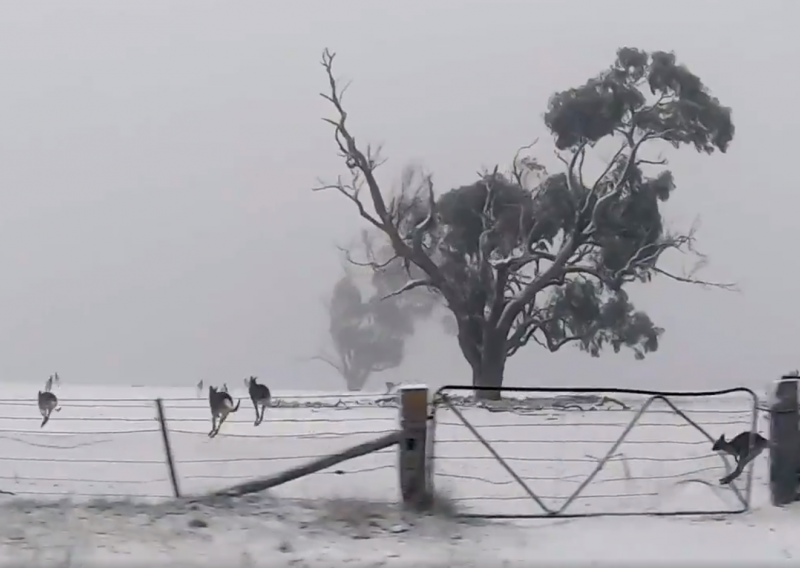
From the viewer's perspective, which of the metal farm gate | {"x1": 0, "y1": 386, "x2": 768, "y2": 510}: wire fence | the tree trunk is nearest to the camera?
the metal farm gate

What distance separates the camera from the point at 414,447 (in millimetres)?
6793

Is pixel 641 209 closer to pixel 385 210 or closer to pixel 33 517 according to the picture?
pixel 385 210

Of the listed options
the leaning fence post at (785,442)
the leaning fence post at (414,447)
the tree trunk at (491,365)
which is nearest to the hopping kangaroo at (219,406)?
the leaning fence post at (414,447)

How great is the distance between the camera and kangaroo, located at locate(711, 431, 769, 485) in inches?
314

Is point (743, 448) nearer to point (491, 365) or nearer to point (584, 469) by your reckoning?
point (584, 469)

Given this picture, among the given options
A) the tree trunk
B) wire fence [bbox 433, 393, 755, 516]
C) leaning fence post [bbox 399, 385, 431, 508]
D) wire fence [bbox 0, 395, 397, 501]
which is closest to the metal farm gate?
wire fence [bbox 433, 393, 755, 516]

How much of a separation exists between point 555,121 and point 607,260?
4.84 metres

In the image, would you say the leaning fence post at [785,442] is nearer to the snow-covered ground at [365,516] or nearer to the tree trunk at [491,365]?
the snow-covered ground at [365,516]

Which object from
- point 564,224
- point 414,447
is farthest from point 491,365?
point 414,447

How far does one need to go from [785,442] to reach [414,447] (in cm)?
341

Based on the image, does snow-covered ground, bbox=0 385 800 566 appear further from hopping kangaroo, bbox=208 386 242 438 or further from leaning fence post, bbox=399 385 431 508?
hopping kangaroo, bbox=208 386 242 438

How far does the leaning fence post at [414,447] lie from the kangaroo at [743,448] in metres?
3.23

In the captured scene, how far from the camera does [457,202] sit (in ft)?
88.4

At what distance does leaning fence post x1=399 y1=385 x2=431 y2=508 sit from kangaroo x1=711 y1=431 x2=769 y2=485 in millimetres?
3229
